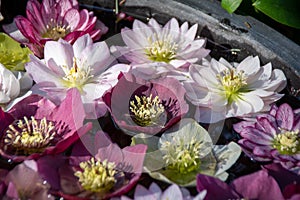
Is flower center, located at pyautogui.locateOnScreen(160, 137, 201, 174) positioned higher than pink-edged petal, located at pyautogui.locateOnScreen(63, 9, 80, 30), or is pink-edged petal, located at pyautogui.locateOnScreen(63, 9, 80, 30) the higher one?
pink-edged petal, located at pyautogui.locateOnScreen(63, 9, 80, 30)

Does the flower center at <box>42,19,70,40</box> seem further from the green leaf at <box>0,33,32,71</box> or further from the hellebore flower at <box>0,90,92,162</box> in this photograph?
the hellebore flower at <box>0,90,92,162</box>

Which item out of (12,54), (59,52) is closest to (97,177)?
(59,52)

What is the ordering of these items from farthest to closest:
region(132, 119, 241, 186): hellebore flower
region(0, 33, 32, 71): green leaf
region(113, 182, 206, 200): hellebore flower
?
1. region(0, 33, 32, 71): green leaf
2. region(132, 119, 241, 186): hellebore flower
3. region(113, 182, 206, 200): hellebore flower

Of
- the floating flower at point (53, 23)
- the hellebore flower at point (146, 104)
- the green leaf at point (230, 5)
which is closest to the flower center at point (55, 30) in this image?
the floating flower at point (53, 23)

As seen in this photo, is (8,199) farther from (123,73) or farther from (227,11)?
(227,11)

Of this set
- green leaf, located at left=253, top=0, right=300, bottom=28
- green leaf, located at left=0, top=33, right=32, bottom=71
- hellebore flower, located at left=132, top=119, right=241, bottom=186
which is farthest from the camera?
green leaf, located at left=253, top=0, right=300, bottom=28

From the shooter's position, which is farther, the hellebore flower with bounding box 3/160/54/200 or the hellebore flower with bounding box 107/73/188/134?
the hellebore flower with bounding box 107/73/188/134

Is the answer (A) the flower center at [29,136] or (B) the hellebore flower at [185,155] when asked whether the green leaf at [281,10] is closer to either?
(B) the hellebore flower at [185,155]

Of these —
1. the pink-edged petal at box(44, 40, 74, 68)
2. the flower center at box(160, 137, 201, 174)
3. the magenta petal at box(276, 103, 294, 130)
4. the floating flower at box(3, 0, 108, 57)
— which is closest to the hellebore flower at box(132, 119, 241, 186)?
the flower center at box(160, 137, 201, 174)
